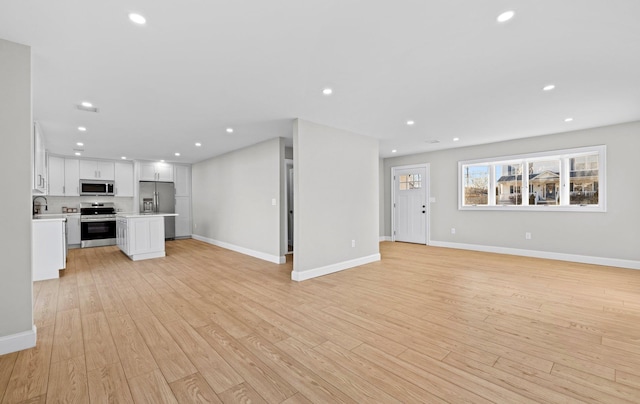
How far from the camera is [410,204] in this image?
755 cm

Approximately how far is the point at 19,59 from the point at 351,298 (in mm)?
3870

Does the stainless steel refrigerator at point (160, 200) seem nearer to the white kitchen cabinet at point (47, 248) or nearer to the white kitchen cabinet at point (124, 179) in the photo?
the white kitchen cabinet at point (124, 179)

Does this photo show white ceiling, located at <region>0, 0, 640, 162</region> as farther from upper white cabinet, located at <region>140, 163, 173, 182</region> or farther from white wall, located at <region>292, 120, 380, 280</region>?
upper white cabinet, located at <region>140, 163, 173, 182</region>

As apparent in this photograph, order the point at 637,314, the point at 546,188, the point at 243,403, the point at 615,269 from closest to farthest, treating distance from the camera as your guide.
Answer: the point at 243,403, the point at 637,314, the point at 615,269, the point at 546,188

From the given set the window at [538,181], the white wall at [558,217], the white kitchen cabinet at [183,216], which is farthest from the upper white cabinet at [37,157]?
the window at [538,181]

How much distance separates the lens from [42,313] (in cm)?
294

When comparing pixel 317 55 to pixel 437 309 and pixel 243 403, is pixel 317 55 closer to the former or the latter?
pixel 243 403

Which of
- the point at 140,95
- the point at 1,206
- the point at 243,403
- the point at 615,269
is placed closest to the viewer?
the point at 243,403

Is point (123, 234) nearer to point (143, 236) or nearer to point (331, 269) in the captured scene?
point (143, 236)

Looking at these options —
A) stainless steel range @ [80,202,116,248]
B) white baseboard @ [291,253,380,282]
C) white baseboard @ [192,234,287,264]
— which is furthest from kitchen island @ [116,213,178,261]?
white baseboard @ [291,253,380,282]

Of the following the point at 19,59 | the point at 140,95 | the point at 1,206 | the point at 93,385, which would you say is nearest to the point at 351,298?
the point at 93,385

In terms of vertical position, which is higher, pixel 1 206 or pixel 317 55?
pixel 317 55

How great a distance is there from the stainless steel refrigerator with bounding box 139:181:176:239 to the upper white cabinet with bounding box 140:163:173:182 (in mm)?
140

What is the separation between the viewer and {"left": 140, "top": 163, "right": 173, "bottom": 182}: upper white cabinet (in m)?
8.00
